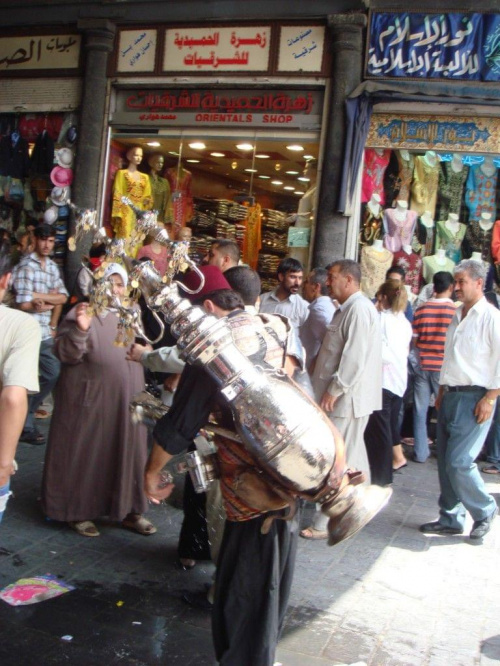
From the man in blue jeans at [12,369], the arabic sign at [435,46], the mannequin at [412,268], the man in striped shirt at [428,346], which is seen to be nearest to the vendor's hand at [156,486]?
the man in blue jeans at [12,369]

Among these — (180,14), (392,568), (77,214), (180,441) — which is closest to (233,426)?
(180,441)

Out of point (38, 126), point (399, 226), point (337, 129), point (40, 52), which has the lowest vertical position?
point (399, 226)

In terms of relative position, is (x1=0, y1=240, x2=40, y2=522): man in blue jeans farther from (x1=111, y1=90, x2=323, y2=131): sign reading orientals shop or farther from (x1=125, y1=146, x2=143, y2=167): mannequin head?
(x1=125, y1=146, x2=143, y2=167): mannequin head

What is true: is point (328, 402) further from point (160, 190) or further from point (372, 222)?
point (160, 190)

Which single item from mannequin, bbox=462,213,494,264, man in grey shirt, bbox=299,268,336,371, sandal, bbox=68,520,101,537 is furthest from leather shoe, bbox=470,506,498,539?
mannequin, bbox=462,213,494,264

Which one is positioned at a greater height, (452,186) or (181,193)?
(452,186)

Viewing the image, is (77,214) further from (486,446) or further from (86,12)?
(86,12)

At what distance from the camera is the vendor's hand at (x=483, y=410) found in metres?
4.93

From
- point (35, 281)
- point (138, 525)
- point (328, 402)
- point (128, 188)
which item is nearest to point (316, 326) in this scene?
point (328, 402)

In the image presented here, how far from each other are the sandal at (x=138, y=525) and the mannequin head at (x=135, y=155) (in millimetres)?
6596

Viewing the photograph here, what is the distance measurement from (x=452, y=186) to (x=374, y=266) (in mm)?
1369

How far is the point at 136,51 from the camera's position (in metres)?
10.2

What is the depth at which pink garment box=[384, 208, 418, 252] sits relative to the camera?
9.06 m

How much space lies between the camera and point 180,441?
8.80 feet
